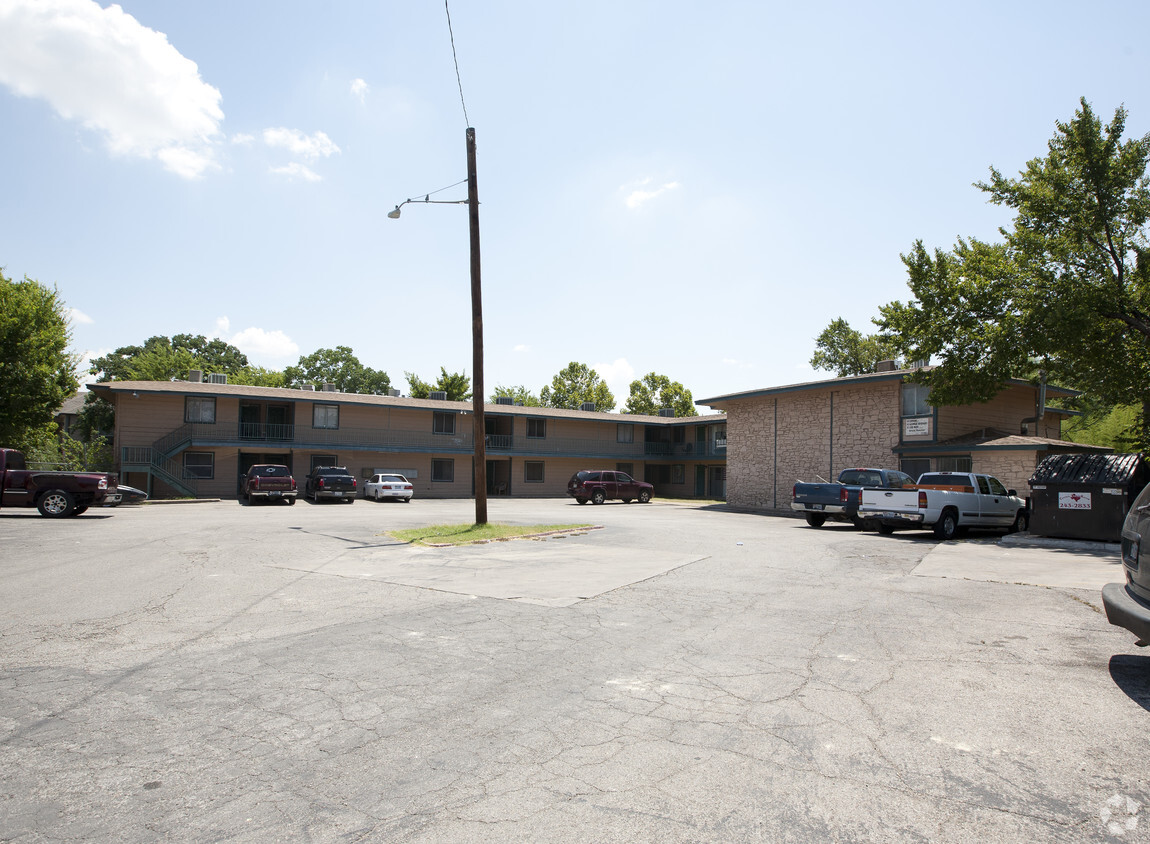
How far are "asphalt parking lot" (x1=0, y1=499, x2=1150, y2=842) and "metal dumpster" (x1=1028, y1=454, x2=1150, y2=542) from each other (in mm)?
8429

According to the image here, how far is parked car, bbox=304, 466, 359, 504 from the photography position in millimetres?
32188

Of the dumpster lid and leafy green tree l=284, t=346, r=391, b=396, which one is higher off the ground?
leafy green tree l=284, t=346, r=391, b=396

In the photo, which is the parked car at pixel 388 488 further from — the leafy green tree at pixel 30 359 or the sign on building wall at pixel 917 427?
the sign on building wall at pixel 917 427

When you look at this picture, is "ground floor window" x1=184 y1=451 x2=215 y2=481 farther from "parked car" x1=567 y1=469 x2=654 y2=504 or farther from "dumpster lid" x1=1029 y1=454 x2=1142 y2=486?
"dumpster lid" x1=1029 y1=454 x2=1142 y2=486

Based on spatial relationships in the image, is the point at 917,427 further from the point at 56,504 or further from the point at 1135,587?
the point at 56,504

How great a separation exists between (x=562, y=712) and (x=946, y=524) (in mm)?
16674

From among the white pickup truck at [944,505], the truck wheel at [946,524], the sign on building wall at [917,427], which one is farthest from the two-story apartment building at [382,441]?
the truck wheel at [946,524]

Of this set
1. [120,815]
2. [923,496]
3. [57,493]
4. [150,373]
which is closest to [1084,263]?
[923,496]

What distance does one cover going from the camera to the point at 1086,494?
16.5 m

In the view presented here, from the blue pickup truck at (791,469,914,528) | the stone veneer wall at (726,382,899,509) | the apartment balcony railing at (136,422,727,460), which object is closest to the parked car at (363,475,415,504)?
the apartment balcony railing at (136,422,727,460)

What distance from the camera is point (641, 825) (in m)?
3.13

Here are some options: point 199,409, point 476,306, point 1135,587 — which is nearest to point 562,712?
point 1135,587

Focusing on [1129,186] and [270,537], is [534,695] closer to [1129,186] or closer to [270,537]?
[270,537]

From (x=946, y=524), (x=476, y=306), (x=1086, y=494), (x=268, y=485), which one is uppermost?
(x=476, y=306)
